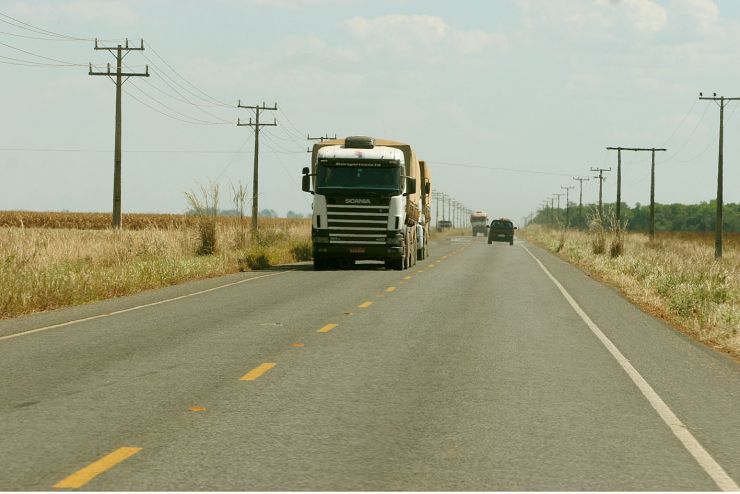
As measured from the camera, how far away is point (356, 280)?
25234mm

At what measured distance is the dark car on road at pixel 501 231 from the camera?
74.2m

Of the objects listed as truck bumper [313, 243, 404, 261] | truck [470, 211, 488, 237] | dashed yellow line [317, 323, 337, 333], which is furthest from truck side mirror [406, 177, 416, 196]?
truck [470, 211, 488, 237]

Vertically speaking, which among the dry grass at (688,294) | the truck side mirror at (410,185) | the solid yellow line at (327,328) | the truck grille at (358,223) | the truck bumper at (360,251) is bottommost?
the solid yellow line at (327,328)

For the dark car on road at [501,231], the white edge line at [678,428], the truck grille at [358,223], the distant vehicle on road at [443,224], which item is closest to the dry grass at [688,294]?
the white edge line at [678,428]

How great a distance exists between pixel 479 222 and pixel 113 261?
98608 millimetres

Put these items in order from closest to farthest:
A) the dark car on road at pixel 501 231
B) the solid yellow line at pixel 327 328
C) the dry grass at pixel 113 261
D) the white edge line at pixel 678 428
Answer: the white edge line at pixel 678 428 → the solid yellow line at pixel 327 328 → the dry grass at pixel 113 261 → the dark car on road at pixel 501 231

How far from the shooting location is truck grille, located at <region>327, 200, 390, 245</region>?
28859 mm

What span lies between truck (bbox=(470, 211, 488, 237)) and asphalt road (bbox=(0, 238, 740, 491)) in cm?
10588

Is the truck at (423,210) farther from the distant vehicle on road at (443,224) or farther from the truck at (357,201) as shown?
the distant vehicle on road at (443,224)

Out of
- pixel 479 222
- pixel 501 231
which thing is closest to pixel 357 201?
pixel 501 231

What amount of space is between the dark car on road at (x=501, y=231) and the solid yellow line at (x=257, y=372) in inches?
2525

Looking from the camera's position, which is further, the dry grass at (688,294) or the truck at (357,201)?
the truck at (357,201)

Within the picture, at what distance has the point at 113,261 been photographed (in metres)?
27.2

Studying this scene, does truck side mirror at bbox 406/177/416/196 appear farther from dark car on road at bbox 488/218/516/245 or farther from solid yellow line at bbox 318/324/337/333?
dark car on road at bbox 488/218/516/245
